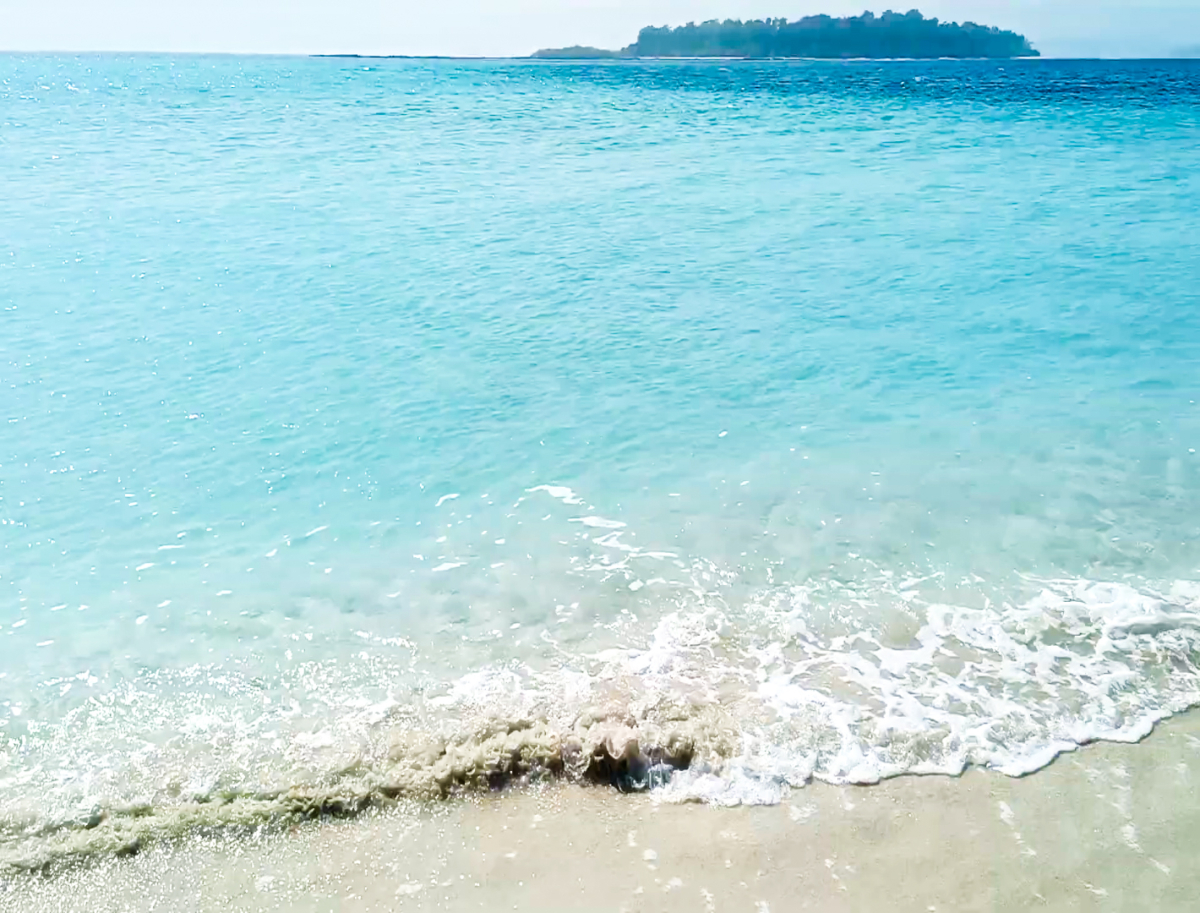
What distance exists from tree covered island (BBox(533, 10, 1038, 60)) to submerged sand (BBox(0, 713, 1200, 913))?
6670 inches

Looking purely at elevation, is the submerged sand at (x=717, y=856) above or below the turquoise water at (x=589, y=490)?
below

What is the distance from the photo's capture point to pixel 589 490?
7.97 metres

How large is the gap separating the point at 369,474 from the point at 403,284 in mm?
6414

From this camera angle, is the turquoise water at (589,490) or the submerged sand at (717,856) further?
the turquoise water at (589,490)

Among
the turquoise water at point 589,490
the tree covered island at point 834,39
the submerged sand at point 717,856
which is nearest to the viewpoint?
the submerged sand at point 717,856

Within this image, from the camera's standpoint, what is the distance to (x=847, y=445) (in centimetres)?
872

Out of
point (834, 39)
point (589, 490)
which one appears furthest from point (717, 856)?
point (834, 39)

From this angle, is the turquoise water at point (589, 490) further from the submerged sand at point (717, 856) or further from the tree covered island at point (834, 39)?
the tree covered island at point (834, 39)

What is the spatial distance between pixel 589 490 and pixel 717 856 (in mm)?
3941

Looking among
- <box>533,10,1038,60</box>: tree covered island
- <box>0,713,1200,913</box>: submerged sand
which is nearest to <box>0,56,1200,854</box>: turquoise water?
<box>0,713,1200,913</box>: submerged sand

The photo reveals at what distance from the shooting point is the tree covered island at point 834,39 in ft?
514

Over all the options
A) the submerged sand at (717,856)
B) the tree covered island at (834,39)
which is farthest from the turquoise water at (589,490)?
the tree covered island at (834,39)

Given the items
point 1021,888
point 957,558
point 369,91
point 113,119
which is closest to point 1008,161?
point 957,558

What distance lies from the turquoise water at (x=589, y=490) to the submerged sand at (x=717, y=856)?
28 cm
